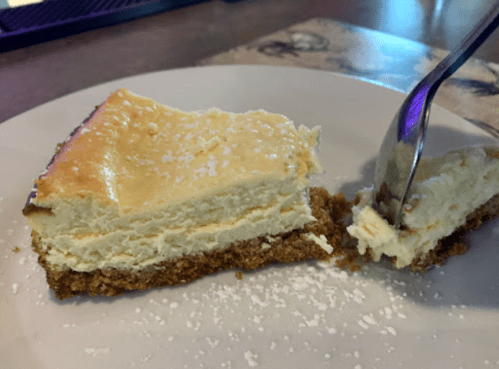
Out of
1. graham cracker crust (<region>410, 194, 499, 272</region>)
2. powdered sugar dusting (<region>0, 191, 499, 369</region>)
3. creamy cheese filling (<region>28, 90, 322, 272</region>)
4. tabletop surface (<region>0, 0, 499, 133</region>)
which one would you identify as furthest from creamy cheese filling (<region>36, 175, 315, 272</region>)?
tabletop surface (<region>0, 0, 499, 133</region>)

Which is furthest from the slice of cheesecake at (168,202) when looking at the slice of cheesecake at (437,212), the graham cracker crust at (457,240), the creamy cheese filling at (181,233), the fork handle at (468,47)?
the fork handle at (468,47)

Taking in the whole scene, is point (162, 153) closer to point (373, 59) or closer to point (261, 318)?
point (261, 318)

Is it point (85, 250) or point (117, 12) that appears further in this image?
point (117, 12)

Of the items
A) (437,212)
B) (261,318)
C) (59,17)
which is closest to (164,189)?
(261,318)

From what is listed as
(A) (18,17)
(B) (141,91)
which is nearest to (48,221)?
(B) (141,91)

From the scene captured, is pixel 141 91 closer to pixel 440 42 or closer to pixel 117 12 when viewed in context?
pixel 117 12

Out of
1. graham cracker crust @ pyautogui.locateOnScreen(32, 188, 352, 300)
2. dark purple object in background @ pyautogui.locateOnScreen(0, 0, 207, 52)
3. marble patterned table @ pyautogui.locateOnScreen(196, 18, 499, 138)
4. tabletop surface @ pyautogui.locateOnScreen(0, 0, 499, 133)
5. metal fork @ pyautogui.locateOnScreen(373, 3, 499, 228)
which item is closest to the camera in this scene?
metal fork @ pyautogui.locateOnScreen(373, 3, 499, 228)

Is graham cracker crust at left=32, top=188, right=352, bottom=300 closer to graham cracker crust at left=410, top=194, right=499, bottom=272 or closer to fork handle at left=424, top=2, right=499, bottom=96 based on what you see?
graham cracker crust at left=410, top=194, right=499, bottom=272
